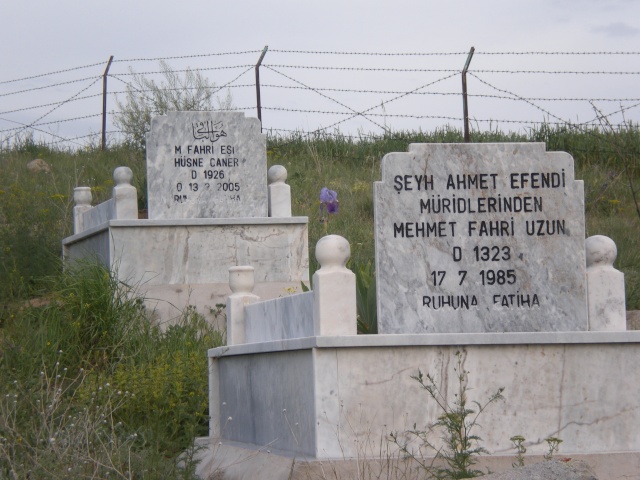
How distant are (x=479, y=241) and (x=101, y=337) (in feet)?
14.2

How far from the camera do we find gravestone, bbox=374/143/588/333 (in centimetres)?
605

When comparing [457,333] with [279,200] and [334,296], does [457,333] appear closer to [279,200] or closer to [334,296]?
[334,296]

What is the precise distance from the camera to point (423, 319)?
19.7ft

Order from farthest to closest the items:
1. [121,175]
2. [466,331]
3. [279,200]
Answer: [279,200]
[121,175]
[466,331]

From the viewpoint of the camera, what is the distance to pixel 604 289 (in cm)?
621

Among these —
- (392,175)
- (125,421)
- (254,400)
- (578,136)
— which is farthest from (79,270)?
(578,136)

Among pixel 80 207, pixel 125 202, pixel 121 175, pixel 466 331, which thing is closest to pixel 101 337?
pixel 125 202

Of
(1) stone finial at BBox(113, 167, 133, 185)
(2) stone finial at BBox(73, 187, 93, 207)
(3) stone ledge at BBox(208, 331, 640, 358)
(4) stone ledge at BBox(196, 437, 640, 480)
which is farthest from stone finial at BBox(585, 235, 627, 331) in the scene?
(2) stone finial at BBox(73, 187, 93, 207)

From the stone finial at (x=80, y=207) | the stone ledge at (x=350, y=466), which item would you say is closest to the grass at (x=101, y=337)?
the stone ledge at (x=350, y=466)

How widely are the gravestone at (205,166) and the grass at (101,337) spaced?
3.63ft

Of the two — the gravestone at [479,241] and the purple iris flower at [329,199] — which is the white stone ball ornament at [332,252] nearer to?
the gravestone at [479,241]

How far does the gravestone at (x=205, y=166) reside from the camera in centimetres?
1150

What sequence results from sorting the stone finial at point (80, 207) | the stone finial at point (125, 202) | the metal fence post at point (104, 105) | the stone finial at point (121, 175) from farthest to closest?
1. the metal fence post at point (104, 105)
2. the stone finial at point (80, 207)
3. the stone finial at point (121, 175)
4. the stone finial at point (125, 202)

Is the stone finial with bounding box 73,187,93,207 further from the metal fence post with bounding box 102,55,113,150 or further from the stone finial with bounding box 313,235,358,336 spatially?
the metal fence post with bounding box 102,55,113,150
